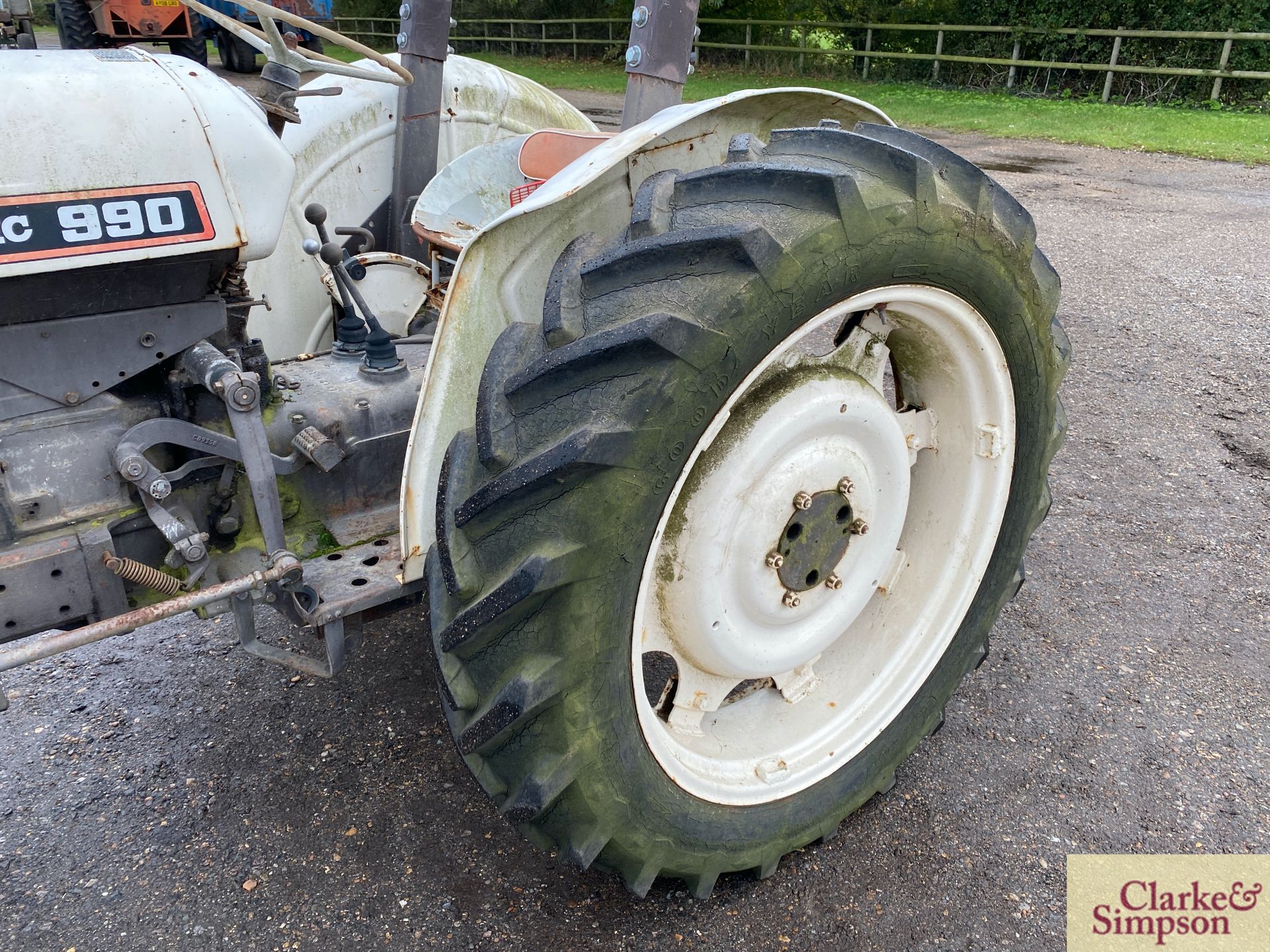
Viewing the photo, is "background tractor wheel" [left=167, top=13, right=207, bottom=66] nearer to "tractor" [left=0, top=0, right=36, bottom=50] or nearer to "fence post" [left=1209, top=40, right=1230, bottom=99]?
"tractor" [left=0, top=0, right=36, bottom=50]

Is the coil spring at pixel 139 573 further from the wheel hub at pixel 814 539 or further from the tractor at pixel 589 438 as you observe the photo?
the wheel hub at pixel 814 539

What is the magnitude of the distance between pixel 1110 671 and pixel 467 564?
6.10ft

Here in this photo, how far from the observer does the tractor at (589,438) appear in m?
1.32

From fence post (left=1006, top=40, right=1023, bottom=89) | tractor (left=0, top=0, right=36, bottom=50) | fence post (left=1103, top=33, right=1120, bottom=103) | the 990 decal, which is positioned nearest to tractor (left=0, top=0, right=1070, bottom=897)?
the 990 decal

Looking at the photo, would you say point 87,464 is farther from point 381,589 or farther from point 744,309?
point 744,309

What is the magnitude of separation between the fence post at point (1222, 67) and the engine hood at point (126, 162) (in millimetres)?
16093

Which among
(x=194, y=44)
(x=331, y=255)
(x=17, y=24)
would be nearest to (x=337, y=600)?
(x=331, y=255)

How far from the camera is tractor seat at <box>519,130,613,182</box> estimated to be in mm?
2295

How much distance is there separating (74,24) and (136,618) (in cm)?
302

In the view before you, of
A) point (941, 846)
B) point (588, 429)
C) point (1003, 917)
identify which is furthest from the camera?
point (941, 846)

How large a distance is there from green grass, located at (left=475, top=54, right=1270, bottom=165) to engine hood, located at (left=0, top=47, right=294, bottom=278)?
25.9 feet

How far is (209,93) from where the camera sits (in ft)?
4.91

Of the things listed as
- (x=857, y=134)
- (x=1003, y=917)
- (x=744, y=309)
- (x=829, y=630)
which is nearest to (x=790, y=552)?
(x=829, y=630)

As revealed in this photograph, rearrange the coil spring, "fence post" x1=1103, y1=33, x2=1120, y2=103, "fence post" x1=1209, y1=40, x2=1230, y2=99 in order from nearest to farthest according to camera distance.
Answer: the coil spring < "fence post" x1=1209, y1=40, x2=1230, y2=99 < "fence post" x1=1103, y1=33, x2=1120, y2=103
